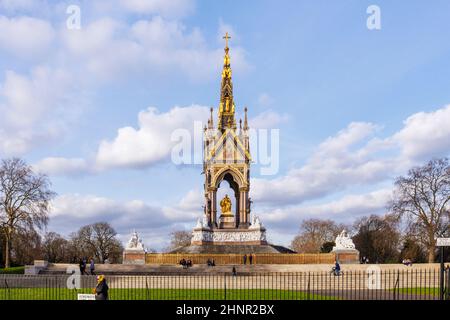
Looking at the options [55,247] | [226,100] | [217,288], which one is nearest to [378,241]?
[226,100]

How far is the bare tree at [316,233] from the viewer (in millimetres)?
103188

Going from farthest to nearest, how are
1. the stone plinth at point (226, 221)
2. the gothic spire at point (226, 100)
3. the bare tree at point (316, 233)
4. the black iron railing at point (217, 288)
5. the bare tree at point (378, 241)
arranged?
the bare tree at point (316, 233)
the bare tree at point (378, 241)
the gothic spire at point (226, 100)
the stone plinth at point (226, 221)
the black iron railing at point (217, 288)

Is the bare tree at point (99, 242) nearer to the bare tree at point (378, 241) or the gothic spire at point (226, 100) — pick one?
the bare tree at point (378, 241)

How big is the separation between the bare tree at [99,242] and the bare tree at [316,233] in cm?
2958

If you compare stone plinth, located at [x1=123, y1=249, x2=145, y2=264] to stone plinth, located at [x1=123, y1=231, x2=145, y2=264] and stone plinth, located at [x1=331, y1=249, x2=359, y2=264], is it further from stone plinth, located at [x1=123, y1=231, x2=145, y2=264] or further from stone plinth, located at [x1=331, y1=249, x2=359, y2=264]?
stone plinth, located at [x1=331, y1=249, x2=359, y2=264]

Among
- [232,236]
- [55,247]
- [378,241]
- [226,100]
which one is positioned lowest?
[55,247]

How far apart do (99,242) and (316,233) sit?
35053 millimetres

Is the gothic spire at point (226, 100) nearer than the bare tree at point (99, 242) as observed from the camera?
Yes

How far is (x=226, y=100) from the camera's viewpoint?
63.4 metres

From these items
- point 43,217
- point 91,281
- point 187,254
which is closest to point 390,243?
point 187,254

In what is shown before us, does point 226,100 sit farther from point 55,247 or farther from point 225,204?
point 55,247

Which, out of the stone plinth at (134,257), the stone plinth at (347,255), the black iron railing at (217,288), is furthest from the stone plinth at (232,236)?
the black iron railing at (217,288)

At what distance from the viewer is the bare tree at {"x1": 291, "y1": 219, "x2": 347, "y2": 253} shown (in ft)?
339
